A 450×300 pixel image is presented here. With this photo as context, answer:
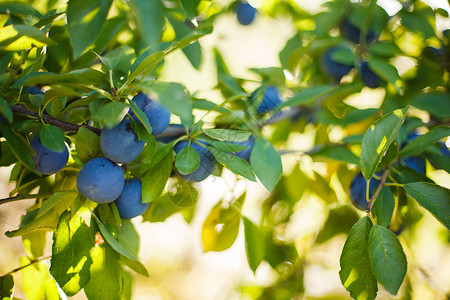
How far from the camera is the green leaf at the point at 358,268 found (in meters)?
0.52

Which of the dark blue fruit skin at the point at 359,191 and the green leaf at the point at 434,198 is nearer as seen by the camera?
the green leaf at the point at 434,198

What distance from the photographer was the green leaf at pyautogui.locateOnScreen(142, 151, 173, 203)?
0.54 m

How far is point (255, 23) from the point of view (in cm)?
132

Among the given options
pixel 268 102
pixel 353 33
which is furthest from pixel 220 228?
pixel 353 33

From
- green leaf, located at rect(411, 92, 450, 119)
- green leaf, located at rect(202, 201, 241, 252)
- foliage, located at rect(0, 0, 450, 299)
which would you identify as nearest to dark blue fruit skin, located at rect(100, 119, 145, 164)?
foliage, located at rect(0, 0, 450, 299)

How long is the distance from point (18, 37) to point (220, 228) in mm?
530

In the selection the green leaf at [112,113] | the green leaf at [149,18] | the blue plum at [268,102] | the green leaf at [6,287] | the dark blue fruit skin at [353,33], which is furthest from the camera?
the dark blue fruit skin at [353,33]

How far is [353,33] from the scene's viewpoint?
3.36 feet

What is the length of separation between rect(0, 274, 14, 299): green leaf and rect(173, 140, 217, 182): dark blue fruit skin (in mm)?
350

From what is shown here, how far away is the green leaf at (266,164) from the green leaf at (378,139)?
0.13 m

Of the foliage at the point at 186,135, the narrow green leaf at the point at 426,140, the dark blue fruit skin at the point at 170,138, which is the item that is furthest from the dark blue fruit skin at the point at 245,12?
the narrow green leaf at the point at 426,140

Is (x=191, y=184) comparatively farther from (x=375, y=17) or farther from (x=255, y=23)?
(x=255, y=23)

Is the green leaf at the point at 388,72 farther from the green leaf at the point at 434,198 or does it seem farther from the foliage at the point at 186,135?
the green leaf at the point at 434,198

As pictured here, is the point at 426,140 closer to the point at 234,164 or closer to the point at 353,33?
the point at 234,164
